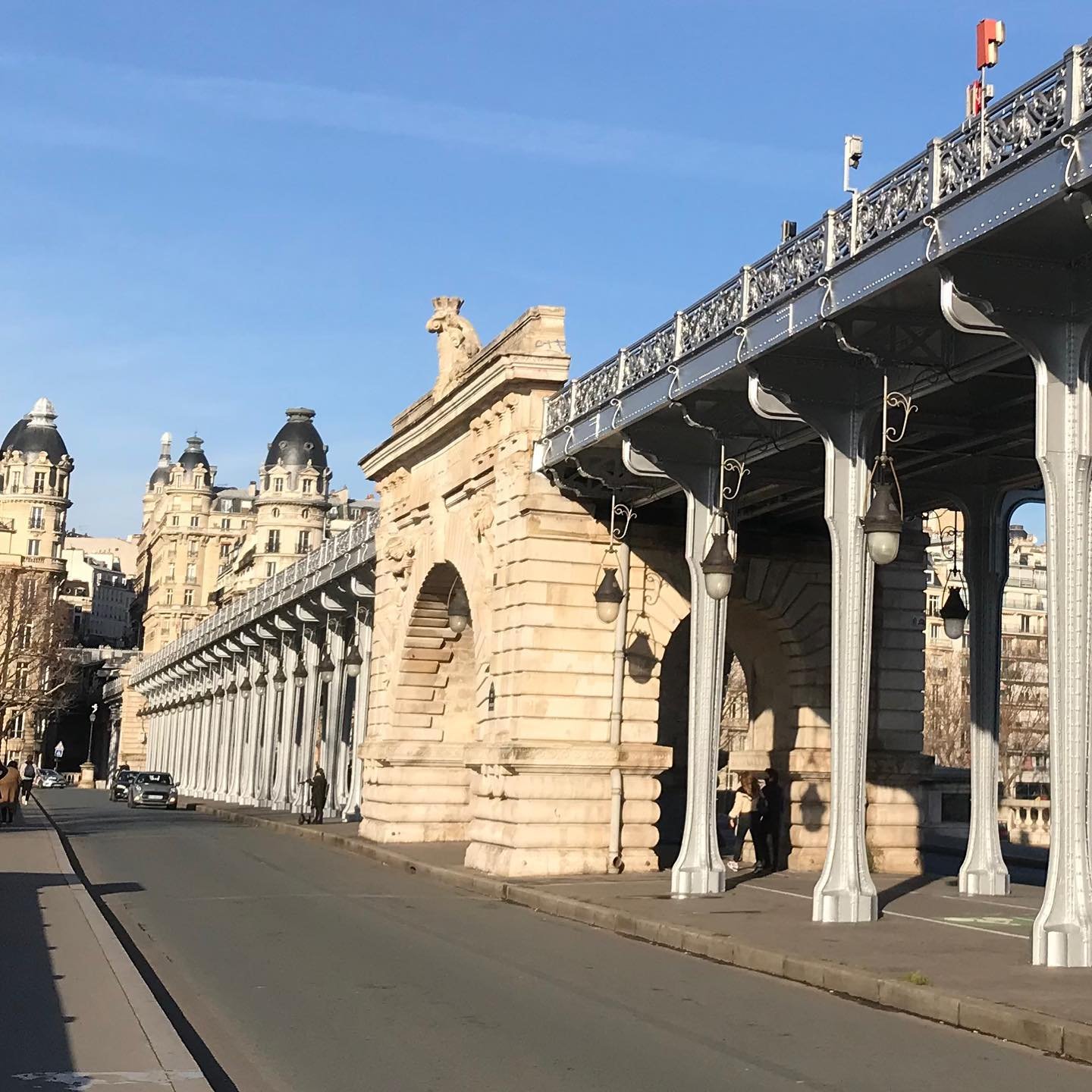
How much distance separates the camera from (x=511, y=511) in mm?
25734

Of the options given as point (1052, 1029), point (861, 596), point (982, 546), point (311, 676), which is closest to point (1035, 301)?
point (861, 596)

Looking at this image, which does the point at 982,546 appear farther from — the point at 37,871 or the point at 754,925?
the point at 37,871

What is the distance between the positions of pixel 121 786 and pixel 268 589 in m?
15.5

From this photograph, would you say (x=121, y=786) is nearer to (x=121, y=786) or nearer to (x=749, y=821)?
(x=121, y=786)

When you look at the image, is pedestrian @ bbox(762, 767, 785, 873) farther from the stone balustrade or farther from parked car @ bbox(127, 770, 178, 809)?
parked car @ bbox(127, 770, 178, 809)

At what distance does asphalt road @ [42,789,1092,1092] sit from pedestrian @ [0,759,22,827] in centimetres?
1728

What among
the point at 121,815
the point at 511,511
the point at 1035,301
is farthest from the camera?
the point at 121,815

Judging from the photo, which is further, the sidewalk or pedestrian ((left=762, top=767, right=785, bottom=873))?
pedestrian ((left=762, top=767, right=785, bottom=873))

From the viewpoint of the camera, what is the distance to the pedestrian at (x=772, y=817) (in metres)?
25.1

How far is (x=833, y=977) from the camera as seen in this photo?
13.1 m

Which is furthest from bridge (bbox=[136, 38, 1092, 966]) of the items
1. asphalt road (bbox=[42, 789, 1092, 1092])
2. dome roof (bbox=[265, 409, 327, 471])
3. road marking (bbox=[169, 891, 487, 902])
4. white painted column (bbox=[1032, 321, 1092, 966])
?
dome roof (bbox=[265, 409, 327, 471])

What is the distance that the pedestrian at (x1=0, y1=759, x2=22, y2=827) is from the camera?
3641 centimetres

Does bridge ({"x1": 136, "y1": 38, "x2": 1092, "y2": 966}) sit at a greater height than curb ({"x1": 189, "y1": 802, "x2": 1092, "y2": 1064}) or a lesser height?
greater

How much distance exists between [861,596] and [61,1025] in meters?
9.82
